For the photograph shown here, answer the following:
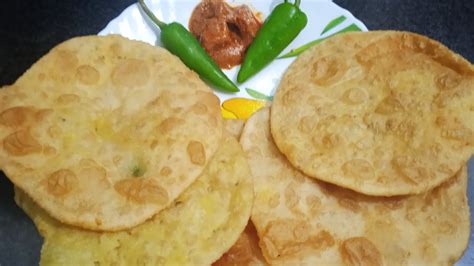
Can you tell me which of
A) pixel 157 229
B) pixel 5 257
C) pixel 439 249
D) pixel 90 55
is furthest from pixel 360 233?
pixel 5 257

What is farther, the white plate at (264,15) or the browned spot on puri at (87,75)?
the white plate at (264,15)

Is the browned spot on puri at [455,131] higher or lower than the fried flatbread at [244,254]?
higher

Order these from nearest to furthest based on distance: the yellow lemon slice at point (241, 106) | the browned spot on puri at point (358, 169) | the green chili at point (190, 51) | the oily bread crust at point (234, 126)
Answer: the browned spot on puri at point (358, 169), the oily bread crust at point (234, 126), the yellow lemon slice at point (241, 106), the green chili at point (190, 51)

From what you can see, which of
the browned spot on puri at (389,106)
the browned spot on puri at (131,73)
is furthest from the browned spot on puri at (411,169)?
the browned spot on puri at (131,73)

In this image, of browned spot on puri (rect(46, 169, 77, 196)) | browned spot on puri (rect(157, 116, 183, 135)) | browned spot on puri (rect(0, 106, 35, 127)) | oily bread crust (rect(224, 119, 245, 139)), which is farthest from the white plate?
Result: browned spot on puri (rect(46, 169, 77, 196))

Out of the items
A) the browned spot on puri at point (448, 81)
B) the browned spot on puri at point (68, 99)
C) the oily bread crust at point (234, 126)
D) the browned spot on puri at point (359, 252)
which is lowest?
the browned spot on puri at point (359, 252)

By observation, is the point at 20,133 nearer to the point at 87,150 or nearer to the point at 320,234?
the point at 87,150

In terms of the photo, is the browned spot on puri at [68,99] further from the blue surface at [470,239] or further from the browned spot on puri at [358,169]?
the blue surface at [470,239]
